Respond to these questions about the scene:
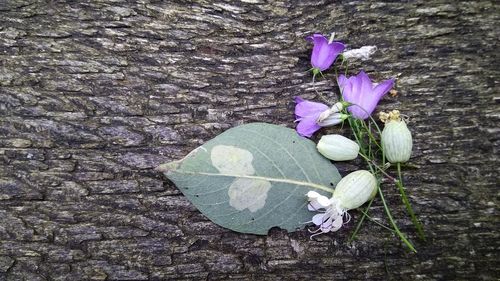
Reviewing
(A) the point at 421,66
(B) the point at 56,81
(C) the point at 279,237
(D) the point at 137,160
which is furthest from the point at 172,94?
(A) the point at 421,66

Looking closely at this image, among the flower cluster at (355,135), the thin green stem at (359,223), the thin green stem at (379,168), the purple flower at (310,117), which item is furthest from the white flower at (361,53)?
the thin green stem at (359,223)

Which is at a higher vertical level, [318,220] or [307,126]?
[307,126]

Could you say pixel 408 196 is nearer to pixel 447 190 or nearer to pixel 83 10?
pixel 447 190

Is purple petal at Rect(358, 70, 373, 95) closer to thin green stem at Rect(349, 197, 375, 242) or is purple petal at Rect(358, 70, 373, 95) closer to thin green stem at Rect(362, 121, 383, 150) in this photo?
thin green stem at Rect(362, 121, 383, 150)

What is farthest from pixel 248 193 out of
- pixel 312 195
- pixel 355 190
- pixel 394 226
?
pixel 394 226

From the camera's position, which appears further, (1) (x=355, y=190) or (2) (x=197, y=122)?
(2) (x=197, y=122)

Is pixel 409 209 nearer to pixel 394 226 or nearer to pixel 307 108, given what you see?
pixel 394 226
